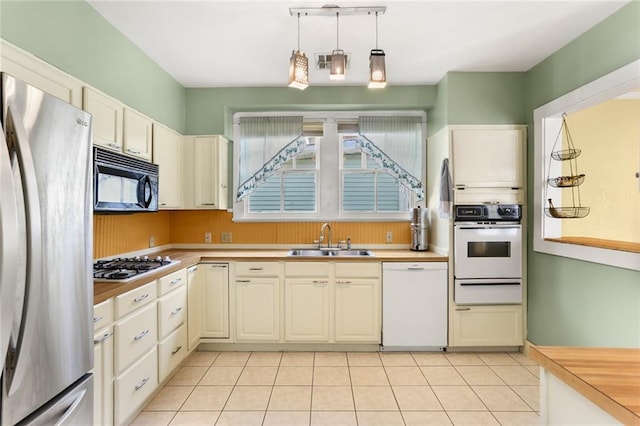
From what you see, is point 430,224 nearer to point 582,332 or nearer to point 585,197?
point 585,197

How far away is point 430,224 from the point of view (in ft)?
12.5

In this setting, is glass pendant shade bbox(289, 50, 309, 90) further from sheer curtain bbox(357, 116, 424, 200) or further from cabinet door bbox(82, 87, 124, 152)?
sheer curtain bbox(357, 116, 424, 200)

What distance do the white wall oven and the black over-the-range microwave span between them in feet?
8.76

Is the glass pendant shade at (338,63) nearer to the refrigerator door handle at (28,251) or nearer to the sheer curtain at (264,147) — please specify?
the sheer curtain at (264,147)

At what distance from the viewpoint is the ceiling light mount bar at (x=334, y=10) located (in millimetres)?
2277

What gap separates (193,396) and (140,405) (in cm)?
38

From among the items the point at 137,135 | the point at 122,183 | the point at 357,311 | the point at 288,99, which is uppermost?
the point at 288,99

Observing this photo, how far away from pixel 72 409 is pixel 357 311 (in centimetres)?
230

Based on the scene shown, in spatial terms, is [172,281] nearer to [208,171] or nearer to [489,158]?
[208,171]

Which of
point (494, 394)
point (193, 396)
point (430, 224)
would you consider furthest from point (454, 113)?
point (193, 396)

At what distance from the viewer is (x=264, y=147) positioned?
3.87 m

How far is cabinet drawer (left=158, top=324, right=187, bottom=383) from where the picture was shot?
2.54 m

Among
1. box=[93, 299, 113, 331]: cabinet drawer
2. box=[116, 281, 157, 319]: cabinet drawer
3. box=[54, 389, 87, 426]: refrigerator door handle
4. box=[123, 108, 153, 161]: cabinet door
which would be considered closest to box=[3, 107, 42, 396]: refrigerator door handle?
box=[54, 389, 87, 426]: refrigerator door handle

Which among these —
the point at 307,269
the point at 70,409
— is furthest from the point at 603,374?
the point at 307,269
